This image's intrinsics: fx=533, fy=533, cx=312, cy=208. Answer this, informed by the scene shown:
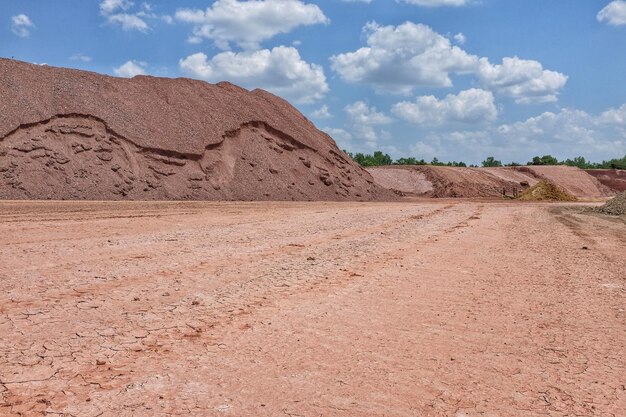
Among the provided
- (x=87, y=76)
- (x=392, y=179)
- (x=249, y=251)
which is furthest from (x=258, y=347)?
(x=392, y=179)

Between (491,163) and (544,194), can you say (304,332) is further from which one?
(491,163)

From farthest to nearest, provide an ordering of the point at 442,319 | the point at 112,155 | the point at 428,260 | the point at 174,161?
1. the point at 174,161
2. the point at 112,155
3. the point at 428,260
4. the point at 442,319

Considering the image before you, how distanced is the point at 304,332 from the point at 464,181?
55.6 meters

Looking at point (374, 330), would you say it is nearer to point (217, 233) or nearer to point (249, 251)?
point (249, 251)

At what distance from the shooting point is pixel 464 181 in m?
57.8

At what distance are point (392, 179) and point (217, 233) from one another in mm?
44971

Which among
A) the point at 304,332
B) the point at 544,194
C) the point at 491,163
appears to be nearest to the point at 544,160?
the point at 491,163

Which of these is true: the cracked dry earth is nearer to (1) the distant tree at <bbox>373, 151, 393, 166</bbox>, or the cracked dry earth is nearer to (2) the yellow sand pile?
(2) the yellow sand pile

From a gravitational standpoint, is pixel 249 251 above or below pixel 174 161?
below

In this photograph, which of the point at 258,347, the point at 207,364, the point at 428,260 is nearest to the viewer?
the point at 207,364

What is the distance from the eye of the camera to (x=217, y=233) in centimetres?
1210

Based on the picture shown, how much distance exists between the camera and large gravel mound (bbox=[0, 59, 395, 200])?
2616 cm

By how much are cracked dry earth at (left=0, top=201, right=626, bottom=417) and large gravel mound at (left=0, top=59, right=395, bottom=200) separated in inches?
726

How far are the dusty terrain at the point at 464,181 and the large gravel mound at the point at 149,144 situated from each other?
563 inches
